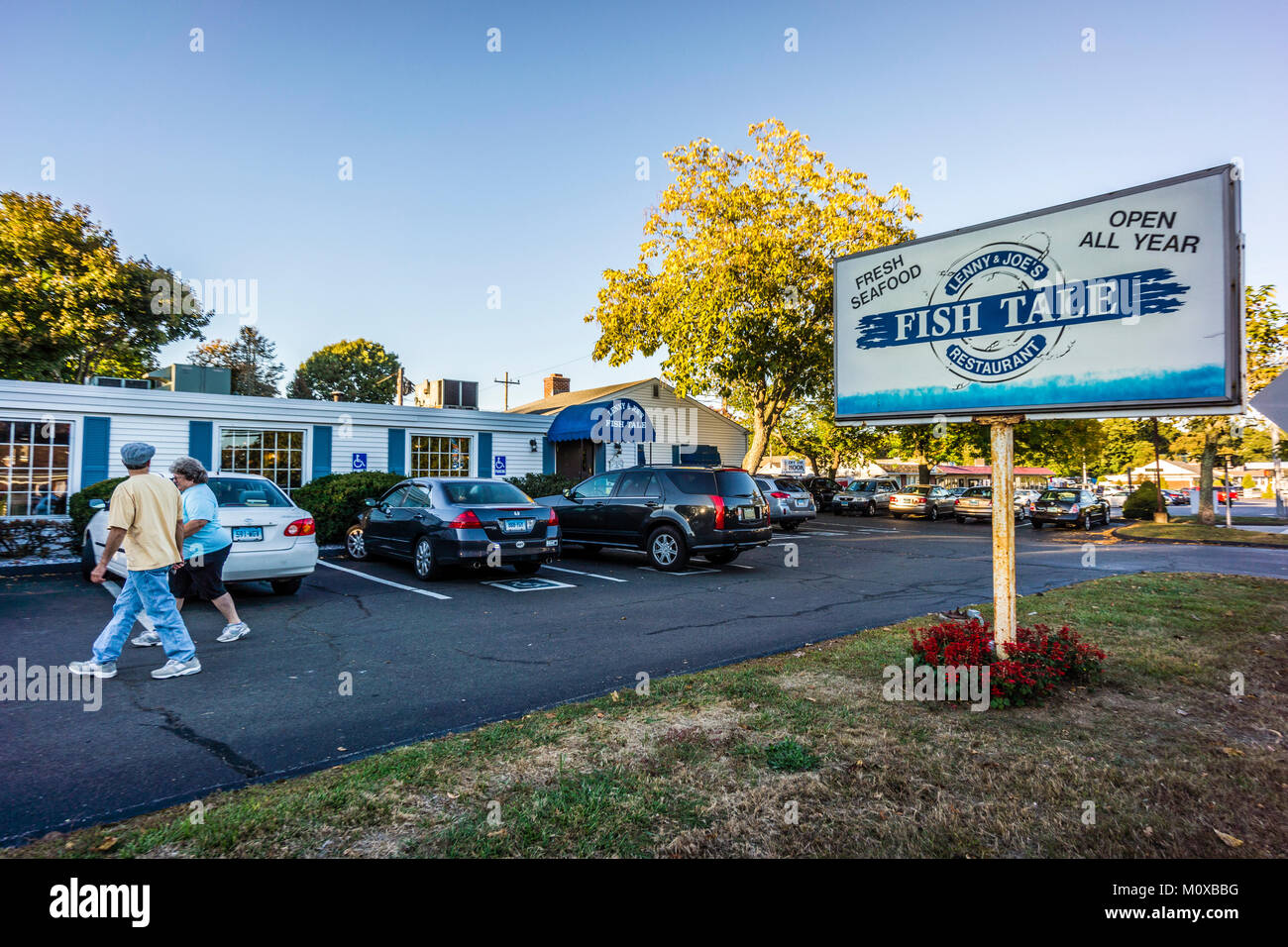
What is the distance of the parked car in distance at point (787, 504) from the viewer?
2342 centimetres

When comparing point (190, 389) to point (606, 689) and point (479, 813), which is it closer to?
point (606, 689)

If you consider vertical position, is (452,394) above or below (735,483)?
above

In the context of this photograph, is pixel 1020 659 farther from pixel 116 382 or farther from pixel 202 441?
pixel 116 382

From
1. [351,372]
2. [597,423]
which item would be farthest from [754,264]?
[351,372]

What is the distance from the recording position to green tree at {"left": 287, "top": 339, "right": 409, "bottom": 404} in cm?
6056

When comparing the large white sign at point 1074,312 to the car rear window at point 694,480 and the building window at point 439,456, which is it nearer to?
the car rear window at point 694,480

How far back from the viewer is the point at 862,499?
111 feet

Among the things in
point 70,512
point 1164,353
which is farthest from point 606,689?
point 70,512

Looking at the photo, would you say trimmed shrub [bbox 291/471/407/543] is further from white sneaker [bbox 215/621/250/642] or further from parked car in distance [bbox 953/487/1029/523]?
parked car in distance [bbox 953/487/1029/523]

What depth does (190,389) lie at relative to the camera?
1677cm

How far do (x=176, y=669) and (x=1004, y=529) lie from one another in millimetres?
6800

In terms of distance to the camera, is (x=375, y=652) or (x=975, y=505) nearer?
(x=375, y=652)

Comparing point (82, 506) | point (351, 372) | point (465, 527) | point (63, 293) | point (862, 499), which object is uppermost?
point (351, 372)
